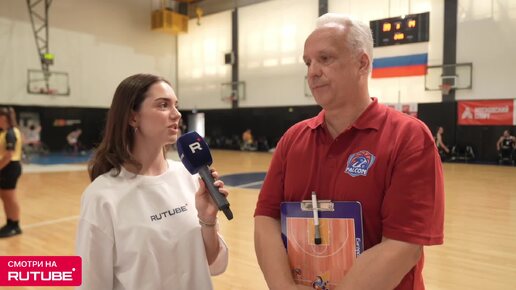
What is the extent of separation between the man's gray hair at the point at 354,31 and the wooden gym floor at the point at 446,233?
106 inches

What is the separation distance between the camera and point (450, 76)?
47.3 ft

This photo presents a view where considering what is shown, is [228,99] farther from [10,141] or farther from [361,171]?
[361,171]

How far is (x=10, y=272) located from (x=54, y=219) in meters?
2.91

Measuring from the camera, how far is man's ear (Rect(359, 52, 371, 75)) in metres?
1.47

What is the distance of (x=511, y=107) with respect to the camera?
1339 cm

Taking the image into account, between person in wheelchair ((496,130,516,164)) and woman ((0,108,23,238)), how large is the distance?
14213 mm

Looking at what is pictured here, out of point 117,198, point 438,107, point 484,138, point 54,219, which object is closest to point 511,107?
point 484,138

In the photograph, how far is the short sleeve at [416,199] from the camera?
132 cm

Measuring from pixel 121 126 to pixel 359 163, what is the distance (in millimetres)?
1042

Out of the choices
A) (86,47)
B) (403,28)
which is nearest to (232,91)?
(86,47)

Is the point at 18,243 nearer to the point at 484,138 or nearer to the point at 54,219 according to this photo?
the point at 54,219

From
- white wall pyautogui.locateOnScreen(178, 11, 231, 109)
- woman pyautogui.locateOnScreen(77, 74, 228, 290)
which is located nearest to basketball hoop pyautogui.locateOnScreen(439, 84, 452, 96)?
white wall pyautogui.locateOnScreen(178, 11, 231, 109)

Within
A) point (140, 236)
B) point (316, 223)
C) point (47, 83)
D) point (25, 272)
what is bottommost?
point (25, 272)

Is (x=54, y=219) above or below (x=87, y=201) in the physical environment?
below
